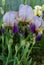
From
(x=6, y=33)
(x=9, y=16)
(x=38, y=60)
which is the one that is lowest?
(x=38, y=60)

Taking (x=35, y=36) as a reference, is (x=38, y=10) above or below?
above

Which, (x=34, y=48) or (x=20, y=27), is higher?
(x=20, y=27)

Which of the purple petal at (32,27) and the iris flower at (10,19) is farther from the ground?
the iris flower at (10,19)

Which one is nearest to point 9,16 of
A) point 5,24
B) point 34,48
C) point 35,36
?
point 5,24

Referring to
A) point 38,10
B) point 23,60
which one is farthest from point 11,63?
point 38,10

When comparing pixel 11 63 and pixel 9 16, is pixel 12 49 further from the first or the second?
pixel 9 16

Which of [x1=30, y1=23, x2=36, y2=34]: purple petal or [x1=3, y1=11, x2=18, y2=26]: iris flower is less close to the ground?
[x1=3, y1=11, x2=18, y2=26]: iris flower

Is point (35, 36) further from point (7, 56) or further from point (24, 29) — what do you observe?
point (7, 56)

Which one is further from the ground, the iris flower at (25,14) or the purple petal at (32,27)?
the iris flower at (25,14)

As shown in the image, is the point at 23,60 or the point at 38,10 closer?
the point at 23,60
